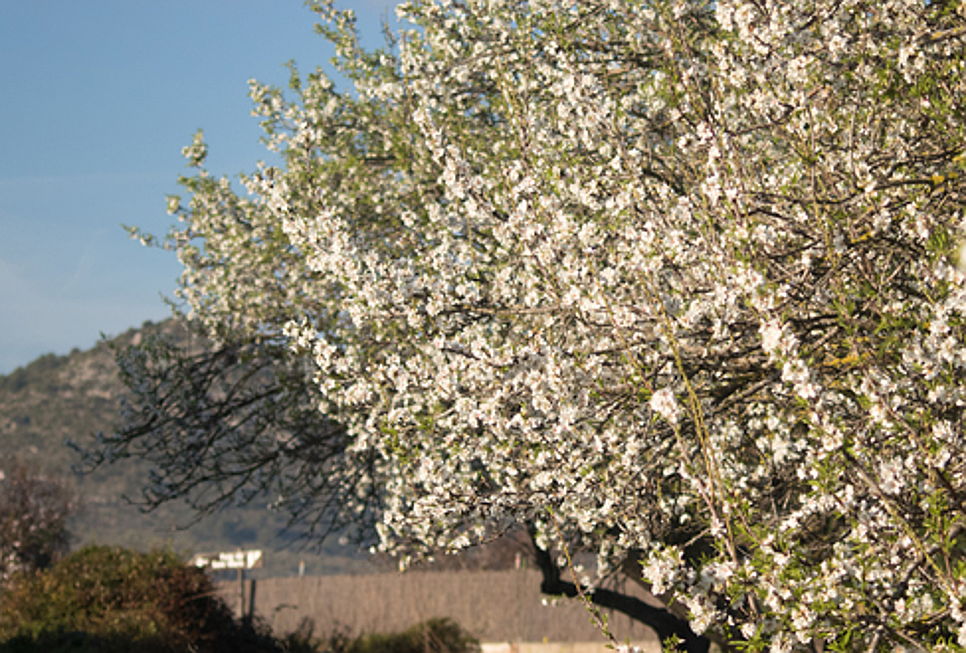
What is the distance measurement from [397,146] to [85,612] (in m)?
8.97

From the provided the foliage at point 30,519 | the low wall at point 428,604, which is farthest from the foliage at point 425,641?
the foliage at point 30,519

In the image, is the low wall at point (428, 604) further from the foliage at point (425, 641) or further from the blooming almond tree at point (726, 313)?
the blooming almond tree at point (726, 313)

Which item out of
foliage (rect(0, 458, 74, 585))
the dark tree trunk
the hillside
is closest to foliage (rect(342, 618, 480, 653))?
the dark tree trunk

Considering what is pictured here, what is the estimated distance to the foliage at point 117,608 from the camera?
14.3 meters

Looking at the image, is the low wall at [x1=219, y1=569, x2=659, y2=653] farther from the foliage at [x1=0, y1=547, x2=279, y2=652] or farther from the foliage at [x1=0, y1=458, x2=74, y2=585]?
the foliage at [x1=0, y1=458, x2=74, y2=585]

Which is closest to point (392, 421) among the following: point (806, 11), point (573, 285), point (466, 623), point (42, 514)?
point (573, 285)

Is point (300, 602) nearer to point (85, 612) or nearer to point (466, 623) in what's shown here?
point (466, 623)

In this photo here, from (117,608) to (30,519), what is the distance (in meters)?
21.1

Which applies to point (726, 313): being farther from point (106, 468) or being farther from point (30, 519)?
point (106, 468)

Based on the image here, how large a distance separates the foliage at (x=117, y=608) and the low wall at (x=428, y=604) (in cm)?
593

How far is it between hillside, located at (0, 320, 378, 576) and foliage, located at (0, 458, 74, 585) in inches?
1559

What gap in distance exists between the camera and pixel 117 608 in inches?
616

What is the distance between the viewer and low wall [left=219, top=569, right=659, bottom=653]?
74.0 ft

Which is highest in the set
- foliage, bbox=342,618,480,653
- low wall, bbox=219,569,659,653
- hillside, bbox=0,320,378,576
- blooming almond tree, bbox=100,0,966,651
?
hillside, bbox=0,320,378,576
